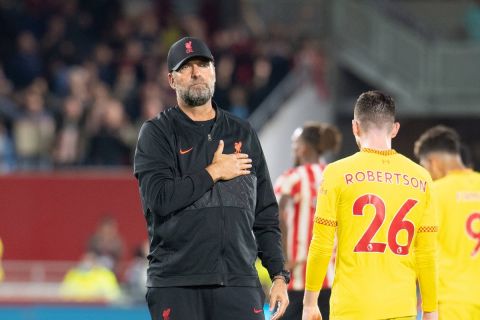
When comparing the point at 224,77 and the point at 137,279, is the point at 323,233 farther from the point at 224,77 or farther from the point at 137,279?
the point at 224,77

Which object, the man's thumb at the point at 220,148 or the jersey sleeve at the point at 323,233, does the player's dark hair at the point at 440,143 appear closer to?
the jersey sleeve at the point at 323,233

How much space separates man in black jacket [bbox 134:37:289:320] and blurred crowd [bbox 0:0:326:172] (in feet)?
36.9

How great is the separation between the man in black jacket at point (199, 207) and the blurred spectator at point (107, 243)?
404 inches

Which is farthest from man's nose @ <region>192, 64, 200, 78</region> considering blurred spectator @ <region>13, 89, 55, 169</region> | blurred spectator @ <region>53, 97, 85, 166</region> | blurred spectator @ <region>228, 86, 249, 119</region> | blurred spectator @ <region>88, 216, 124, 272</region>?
blurred spectator @ <region>228, 86, 249, 119</region>

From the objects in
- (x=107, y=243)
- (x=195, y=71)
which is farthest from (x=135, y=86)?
(x=195, y=71)

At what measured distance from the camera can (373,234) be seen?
21.1 feet

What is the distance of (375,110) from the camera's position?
257 inches

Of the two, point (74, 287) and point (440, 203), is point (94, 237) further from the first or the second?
point (440, 203)

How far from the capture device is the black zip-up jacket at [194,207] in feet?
19.8

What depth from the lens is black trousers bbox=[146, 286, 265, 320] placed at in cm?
605

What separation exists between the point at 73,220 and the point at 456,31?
813cm

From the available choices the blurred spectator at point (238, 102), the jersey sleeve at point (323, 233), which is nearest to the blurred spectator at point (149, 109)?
the blurred spectator at point (238, 102)

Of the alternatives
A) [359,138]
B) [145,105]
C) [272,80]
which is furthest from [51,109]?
[359,138]

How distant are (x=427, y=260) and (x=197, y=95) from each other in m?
1.43
